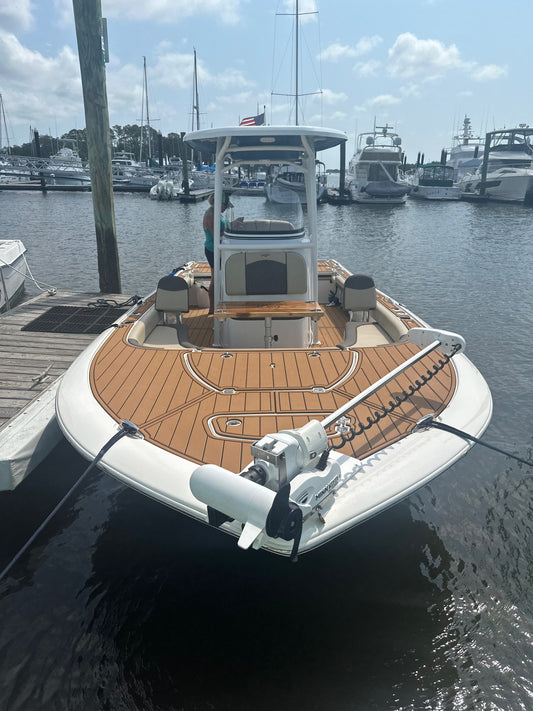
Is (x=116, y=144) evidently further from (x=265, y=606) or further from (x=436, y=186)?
(x=265, y=606)

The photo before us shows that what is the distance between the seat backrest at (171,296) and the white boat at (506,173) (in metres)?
44.3

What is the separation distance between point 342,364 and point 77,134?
104 metres

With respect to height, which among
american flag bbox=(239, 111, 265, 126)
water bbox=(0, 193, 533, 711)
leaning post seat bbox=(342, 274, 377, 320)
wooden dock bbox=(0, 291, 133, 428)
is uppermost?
american flag bbox=(239, 111, 265, 126)

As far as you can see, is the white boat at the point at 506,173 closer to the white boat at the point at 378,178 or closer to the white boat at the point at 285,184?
the white boat at the point at 378,178

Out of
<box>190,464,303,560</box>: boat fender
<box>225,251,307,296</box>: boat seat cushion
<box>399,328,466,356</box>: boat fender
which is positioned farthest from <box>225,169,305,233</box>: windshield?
<box>190,464,303,560</box>: boat fender

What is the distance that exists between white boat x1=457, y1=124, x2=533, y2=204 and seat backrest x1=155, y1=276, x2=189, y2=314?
145 ft

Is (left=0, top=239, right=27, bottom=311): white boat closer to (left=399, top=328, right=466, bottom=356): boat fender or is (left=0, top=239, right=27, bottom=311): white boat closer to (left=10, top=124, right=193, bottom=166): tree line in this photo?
(left=399, top=328, right=466, bottom=356): boat fender

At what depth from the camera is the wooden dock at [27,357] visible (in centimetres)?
485

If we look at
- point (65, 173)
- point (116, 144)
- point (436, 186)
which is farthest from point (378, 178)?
point (116, 144)

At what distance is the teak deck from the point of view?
10.2 feet

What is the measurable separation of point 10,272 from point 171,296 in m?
5.92

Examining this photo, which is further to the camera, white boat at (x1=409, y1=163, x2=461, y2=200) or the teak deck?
white boat at (x1=409, y1=163, x2=461, y2=200)

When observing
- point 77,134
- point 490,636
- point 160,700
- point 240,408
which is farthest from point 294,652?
point 77,134

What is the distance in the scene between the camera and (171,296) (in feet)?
18.6
